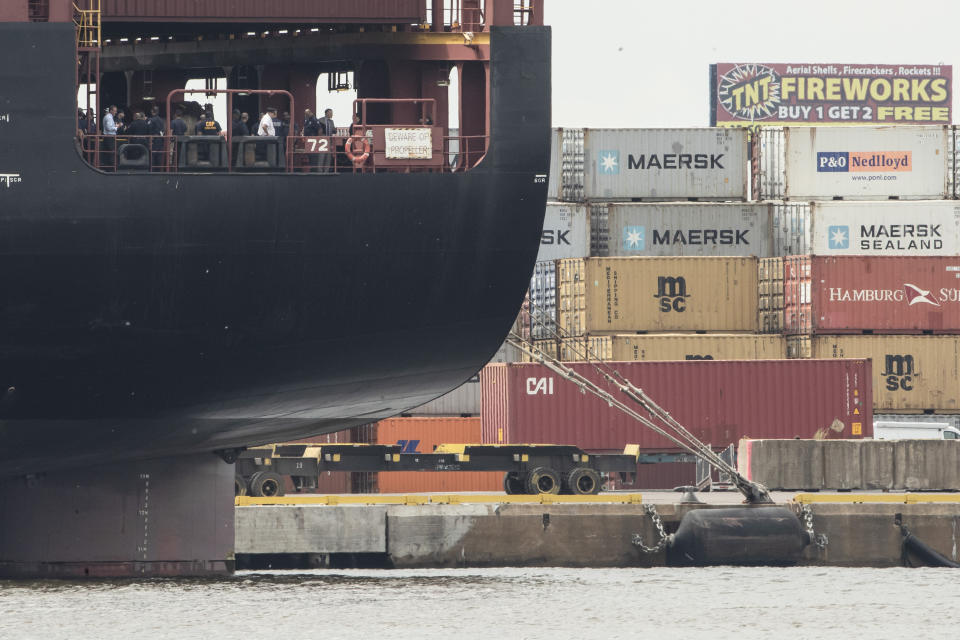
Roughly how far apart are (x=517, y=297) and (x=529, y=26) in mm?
4066

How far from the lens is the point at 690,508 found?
34.9 m

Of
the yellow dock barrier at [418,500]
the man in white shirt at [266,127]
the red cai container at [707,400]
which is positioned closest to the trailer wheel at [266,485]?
the yellow dock barrier at [418,500]

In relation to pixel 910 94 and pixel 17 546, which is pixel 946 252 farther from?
pixel 910 94

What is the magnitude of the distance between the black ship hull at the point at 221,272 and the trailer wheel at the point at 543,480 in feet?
41.5

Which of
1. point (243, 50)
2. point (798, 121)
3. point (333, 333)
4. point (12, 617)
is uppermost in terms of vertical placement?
point (798, 121)

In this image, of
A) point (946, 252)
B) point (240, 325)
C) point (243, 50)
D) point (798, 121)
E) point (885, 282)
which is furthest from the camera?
point (798, 121)

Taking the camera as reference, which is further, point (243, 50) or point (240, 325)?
point (243, 50)

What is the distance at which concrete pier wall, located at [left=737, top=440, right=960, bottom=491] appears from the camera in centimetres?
4062

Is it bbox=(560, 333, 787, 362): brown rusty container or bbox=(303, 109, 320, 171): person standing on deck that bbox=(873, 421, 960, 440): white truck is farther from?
bbox=(303, 109, 320, 171): person standing on deck

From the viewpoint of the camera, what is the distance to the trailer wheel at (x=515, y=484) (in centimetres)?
3769

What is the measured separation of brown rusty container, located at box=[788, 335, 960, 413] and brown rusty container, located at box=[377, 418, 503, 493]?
37.3 ft

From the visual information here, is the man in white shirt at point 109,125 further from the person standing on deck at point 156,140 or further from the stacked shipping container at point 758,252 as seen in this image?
the stacked shipping container at point 758,252

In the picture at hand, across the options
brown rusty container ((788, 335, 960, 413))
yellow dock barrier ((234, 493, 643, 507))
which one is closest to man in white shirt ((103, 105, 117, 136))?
yellow dock barrier ((234, 493, 643, 507))

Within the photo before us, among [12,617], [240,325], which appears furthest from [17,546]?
[240,325]
